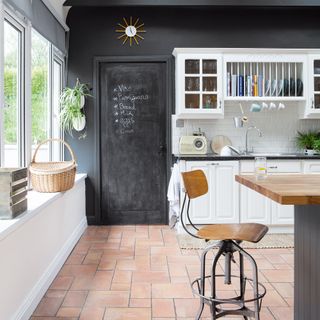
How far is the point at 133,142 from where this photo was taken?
5539 millimetres

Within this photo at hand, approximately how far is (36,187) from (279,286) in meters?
2.23

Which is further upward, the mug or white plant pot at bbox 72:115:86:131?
the mug

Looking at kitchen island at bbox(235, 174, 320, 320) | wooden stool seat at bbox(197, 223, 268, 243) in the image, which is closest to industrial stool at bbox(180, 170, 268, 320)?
wooden stool seat at bbox(197, 223, 268, 243)

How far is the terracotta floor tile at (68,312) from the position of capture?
271 cm

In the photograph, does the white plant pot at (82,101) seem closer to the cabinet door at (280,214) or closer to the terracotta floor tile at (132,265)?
the terracotta floor tile at (132,265)

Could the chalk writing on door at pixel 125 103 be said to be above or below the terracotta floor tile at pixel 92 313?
above

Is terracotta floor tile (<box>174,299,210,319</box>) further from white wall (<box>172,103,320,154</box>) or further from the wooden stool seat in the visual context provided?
white wall (<box>172,103,320,154</box>)

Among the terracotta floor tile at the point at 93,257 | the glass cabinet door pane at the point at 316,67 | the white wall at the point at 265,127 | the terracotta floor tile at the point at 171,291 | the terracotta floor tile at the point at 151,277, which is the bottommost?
the terracotta floor tile at the point at 171,291

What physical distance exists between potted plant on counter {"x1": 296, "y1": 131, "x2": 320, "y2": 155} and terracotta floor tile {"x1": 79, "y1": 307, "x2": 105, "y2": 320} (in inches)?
142

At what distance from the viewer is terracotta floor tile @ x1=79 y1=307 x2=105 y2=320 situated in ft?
8.76

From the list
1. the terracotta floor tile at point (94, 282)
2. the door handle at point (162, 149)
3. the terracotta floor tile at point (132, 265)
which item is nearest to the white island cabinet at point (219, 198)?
the door handle at point (162, 149)

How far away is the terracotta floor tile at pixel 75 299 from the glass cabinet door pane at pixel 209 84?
3103mm

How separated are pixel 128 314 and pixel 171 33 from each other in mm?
3968

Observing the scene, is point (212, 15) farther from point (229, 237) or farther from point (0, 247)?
point (0, 247)
